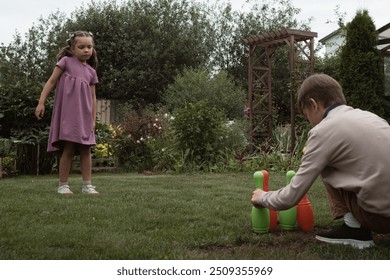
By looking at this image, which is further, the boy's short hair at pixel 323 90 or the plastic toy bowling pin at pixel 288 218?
the plastic toy bowling pin at pixel 288 218

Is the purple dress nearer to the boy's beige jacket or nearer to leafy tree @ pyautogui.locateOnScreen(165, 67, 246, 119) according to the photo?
the boy's beige jacket

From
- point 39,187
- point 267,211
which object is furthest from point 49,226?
point 39,187

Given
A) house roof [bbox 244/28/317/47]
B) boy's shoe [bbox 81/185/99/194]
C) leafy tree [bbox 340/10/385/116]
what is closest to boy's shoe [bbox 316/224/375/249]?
boy's shoe [bbox 81/185/99/194]

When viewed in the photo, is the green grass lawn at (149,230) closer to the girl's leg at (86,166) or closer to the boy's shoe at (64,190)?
the boy's shoe at (64,190)

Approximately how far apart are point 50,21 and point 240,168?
1563 centimetres

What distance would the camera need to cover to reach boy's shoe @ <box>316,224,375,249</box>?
2.18 meters

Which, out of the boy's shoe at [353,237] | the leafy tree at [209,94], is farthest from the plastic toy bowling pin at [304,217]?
the leafy tree at [209,94]

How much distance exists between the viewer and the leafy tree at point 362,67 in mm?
8719

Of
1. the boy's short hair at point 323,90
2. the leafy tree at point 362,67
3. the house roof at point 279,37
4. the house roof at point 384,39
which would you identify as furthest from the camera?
the house roof at point 279,37

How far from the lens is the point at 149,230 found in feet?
8.29

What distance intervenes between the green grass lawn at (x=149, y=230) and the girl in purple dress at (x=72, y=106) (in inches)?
14.3

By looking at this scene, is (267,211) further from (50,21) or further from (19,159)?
(50,21)

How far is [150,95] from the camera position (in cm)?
1775

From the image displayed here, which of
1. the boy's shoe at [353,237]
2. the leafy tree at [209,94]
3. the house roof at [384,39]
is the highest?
the house roof at [384,39]
